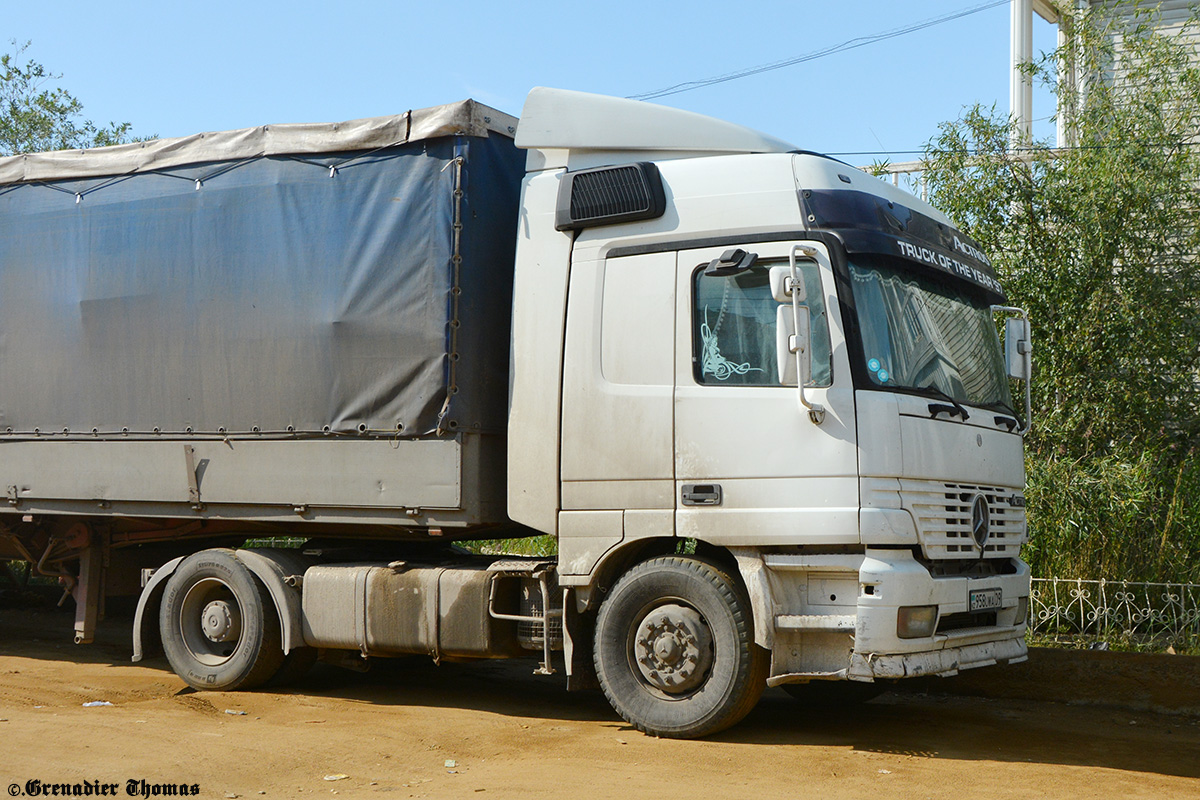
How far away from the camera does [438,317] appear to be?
23.3 feet

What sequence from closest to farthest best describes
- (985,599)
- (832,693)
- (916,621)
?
(916,621) < (985,599) < (832,693)

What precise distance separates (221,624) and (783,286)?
4.52m

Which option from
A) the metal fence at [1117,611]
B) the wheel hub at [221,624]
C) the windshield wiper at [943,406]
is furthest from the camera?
the metal fence at [1117,611]

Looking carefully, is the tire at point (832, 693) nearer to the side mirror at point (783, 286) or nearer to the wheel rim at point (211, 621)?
the side mirror at point (783, 286)

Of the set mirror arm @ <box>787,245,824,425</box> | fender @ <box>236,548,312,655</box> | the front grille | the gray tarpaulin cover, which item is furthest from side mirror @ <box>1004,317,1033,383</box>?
fender @ <box>236,548,312,655</box>

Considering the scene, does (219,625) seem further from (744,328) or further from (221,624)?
(744,328)

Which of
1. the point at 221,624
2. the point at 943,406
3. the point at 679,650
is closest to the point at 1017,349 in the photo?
the point at 943,406

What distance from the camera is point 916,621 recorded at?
5.99m

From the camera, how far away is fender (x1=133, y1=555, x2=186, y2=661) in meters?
8.23

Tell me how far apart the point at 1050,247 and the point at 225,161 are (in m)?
6.71

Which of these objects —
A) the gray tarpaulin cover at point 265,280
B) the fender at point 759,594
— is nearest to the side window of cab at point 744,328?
the fender at point 759,594

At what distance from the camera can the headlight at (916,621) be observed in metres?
5.91

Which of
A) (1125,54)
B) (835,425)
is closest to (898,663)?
(835,425)

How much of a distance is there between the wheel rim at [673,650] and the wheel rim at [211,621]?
3035mm
